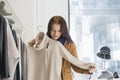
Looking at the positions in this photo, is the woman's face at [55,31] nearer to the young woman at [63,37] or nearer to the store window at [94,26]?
the young woman at [63,37]

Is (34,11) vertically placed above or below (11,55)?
above

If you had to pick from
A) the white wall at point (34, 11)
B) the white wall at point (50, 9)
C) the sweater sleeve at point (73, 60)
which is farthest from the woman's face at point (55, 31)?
the white wall at point (50, 9)

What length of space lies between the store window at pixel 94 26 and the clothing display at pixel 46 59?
1524 millimetres

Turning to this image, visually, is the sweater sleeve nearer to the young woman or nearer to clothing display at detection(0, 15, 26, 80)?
the young woman

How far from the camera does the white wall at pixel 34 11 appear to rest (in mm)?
3311

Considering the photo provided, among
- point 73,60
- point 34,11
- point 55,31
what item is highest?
point 34,11

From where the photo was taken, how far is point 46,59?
2.06m

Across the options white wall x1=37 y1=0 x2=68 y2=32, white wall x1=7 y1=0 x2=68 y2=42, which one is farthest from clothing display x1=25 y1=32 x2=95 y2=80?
white wall x1=37 y1=0 x2=68 y2=32

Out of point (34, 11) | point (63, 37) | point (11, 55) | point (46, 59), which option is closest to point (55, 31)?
point (63, 37)

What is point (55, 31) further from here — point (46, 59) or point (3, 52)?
point (3, 52)

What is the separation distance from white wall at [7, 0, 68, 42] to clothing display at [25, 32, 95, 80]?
46.4 inches

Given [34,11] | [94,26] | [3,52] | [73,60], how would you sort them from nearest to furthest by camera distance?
[3,52], [73,60], [34,11], [94,26]

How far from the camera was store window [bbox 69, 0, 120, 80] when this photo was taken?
11.8 feet

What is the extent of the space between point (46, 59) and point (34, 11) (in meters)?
1.45
